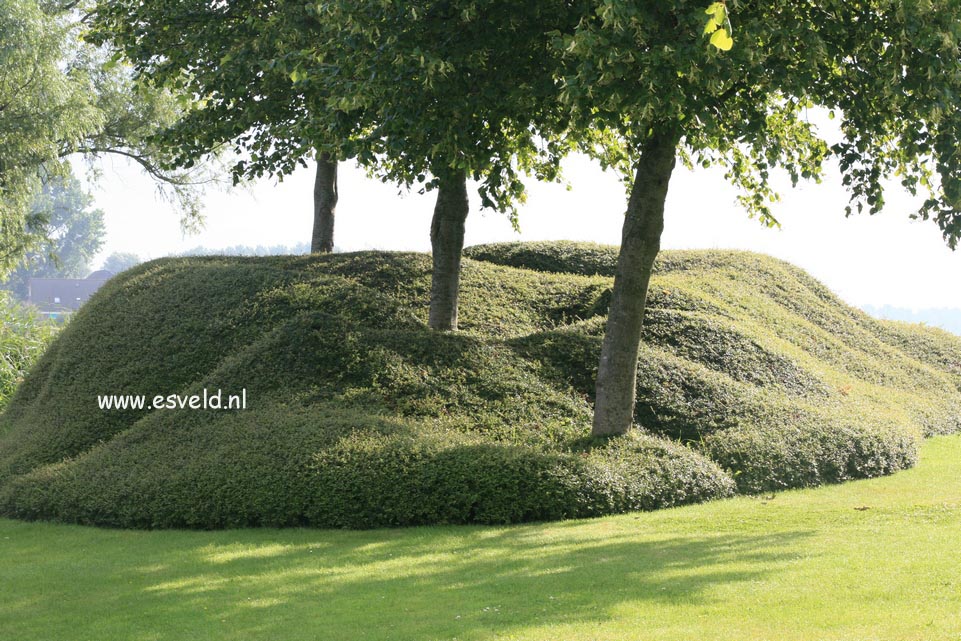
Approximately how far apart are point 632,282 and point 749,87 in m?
2.69

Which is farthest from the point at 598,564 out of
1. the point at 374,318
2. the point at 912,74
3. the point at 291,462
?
the point at 374,318

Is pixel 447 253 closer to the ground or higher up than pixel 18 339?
higher up

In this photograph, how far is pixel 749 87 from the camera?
11055 mm

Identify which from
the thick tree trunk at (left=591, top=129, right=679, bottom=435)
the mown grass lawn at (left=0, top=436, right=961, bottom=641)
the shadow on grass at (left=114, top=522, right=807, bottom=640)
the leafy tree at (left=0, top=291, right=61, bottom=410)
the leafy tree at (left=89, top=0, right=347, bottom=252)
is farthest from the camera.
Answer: the leafy tree at (left=0, top=291, right=61, bottom=410)

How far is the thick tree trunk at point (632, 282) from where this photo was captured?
11883mm

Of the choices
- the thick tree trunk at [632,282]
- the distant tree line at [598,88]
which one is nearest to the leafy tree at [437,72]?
the distant tree line at [598,88]

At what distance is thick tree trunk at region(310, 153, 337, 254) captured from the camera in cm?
1946

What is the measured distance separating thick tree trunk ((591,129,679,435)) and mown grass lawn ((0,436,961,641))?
1.90 meters

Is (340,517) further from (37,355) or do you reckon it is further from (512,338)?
(37,355)

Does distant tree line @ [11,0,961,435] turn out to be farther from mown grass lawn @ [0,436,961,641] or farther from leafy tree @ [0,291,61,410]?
leafy tree @ [0,291,61,410]

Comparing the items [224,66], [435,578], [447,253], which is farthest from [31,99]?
[435,578]

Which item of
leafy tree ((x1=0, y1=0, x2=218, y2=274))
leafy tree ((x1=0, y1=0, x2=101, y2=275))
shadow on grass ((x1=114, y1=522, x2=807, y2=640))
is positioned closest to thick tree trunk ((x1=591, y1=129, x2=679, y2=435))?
shadow on grass ((x1=114, y1=522, x2=807, y2=640))

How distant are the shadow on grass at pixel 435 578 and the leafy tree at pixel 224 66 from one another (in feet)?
21.5

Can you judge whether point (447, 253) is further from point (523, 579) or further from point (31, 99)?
point (31, 99)
